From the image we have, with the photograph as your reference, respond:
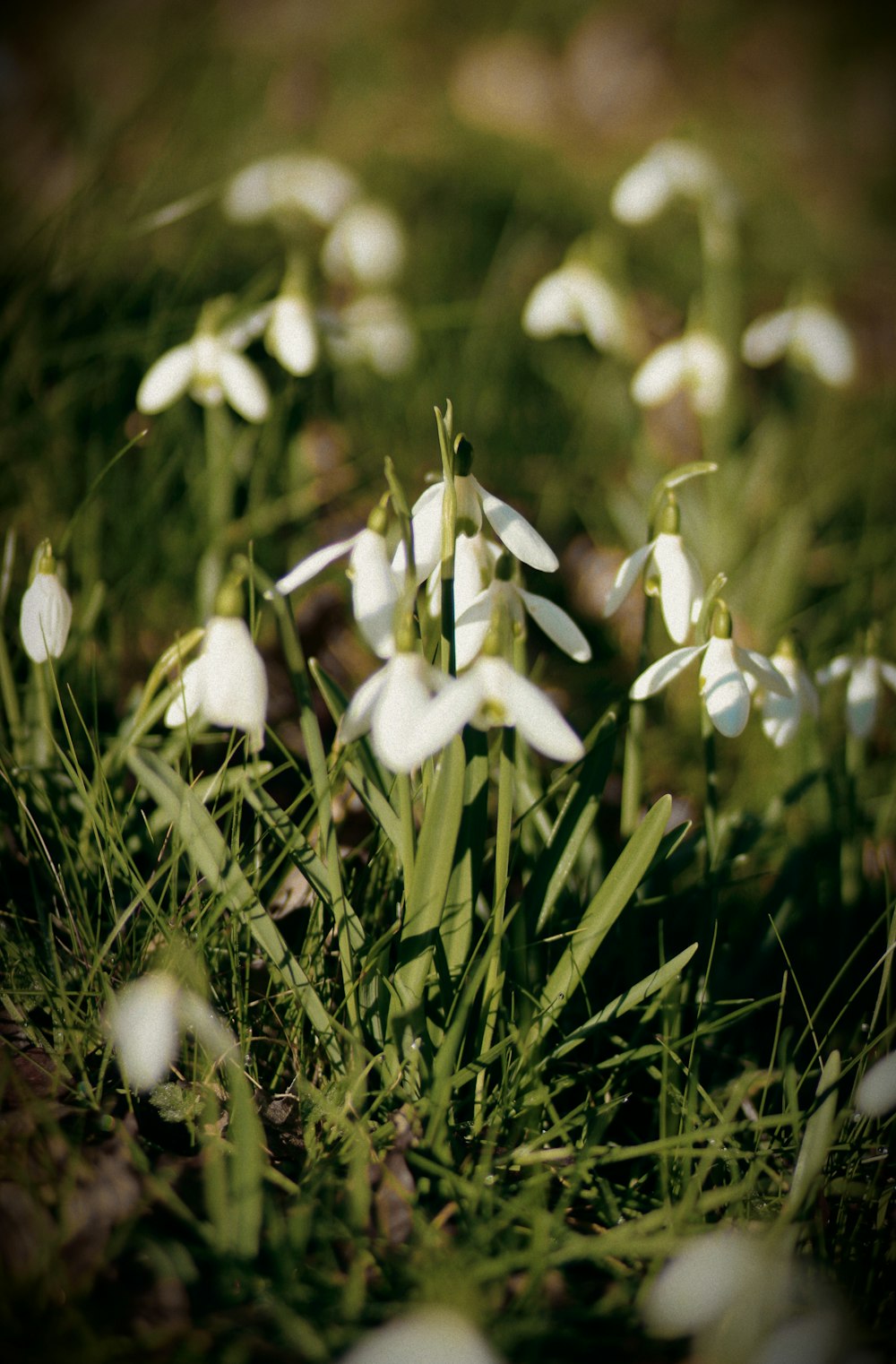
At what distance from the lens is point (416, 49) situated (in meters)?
3.92

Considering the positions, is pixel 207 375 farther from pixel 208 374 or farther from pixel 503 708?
pixel 503 708

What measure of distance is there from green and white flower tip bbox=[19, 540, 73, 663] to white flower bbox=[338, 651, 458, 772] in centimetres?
39

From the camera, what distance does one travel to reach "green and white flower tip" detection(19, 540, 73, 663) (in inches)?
36.2

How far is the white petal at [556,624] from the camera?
830 mm

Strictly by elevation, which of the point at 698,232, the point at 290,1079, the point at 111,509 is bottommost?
the point at 698,232

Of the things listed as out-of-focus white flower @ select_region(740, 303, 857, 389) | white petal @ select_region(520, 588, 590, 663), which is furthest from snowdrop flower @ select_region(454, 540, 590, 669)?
out-of-focus white flower @ select_region(740, 303, 857, 389)

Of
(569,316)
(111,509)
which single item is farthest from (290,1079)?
(569,316)

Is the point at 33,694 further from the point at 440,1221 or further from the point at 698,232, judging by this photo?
the point at 698,232

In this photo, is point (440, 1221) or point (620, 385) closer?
point (440, 1221)

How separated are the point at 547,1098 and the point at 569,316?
4.52 feet

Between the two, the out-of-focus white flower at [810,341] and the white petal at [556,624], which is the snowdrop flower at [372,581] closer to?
the white petal at [556,624]

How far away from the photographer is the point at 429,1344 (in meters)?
0.58

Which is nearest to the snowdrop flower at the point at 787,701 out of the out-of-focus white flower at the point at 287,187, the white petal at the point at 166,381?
the white petal at the point at 166,381

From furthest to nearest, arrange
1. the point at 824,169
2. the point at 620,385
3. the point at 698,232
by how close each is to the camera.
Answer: the point at 824,169 → the point at 698,232 → the point at 620,385
